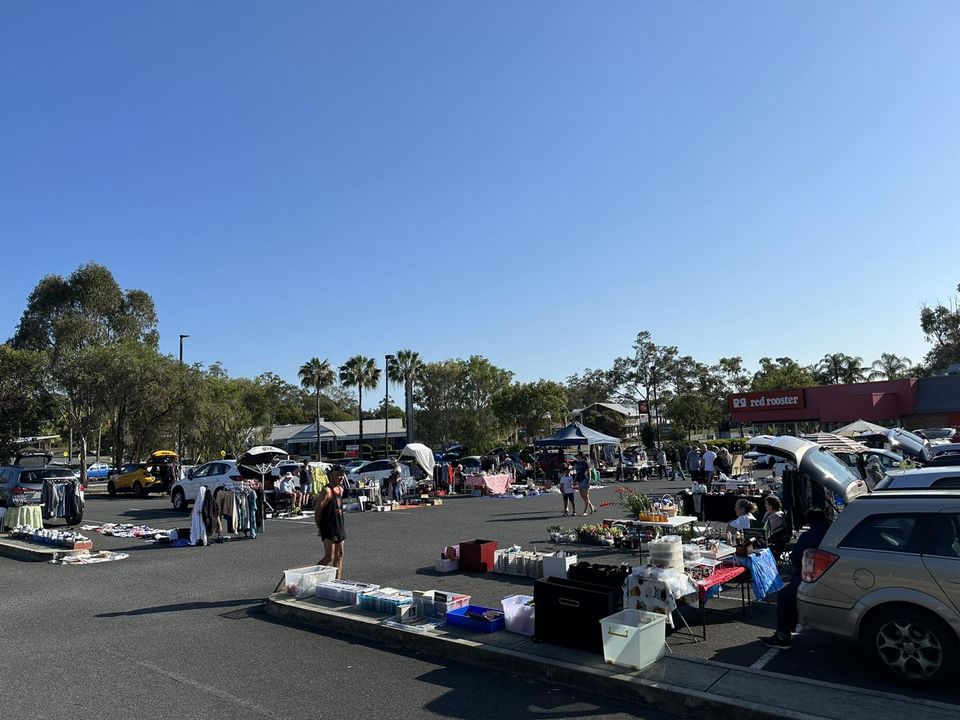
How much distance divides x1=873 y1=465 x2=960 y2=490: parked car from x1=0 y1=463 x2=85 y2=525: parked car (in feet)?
61.0

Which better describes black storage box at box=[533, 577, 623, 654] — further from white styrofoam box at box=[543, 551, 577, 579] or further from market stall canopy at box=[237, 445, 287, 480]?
market stall canopy at box=[237, 445, 287, 480]

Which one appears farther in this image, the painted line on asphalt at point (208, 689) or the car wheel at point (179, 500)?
the car wheel at point (179, 500)

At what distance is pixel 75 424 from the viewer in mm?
38312

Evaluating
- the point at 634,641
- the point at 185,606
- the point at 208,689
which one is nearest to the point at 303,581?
the point at 185,606

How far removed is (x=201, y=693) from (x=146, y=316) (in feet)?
168

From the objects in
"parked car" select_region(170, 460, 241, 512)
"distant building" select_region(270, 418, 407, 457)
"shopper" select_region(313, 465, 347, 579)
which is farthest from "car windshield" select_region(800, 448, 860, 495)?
"distant building" select_region(270, 418, 407, 457)

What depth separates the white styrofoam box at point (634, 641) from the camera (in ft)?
19.1

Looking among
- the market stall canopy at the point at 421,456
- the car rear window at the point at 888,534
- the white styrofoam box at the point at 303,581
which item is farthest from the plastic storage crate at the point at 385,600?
the market stall canopy at the point at 421,456

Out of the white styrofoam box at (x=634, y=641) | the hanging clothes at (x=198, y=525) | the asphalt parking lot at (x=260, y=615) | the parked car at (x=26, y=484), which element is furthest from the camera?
the parked car at (x=26, y=484)

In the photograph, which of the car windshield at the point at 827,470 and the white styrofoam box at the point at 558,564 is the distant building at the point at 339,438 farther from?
the white styrofoam box at the point at 558,564

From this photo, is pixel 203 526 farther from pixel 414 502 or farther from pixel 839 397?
pixel 839 397

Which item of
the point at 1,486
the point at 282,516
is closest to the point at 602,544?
the point at 282,516

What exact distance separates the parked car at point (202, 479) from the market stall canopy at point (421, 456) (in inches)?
265

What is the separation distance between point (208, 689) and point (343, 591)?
8.29 ft
